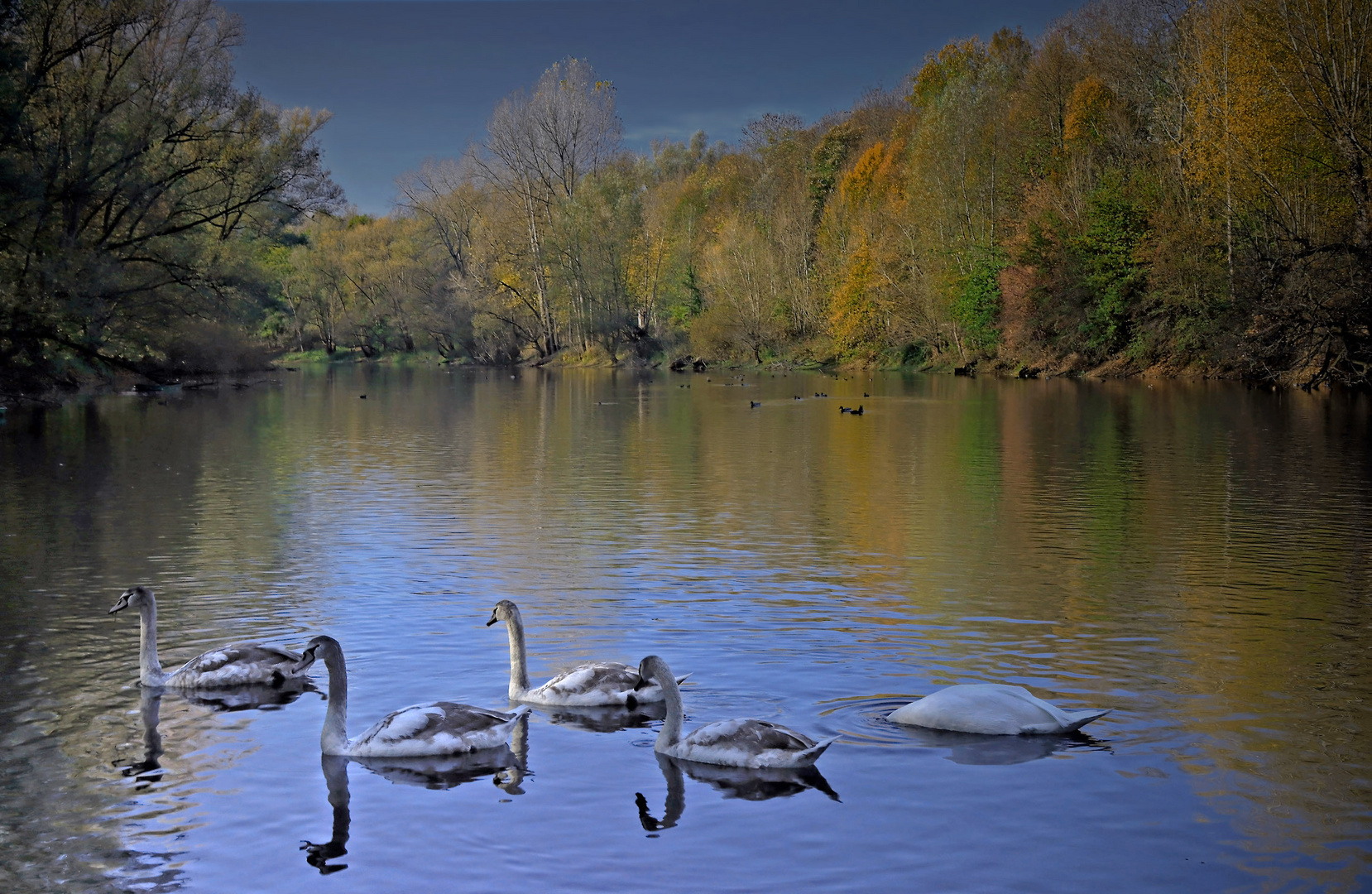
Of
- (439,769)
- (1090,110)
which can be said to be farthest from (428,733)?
(1090,110)

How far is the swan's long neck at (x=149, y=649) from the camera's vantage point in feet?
33.8

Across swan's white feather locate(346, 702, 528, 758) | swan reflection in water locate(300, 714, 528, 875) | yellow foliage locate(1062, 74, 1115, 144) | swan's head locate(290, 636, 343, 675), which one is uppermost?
yellow foliage locate(1062, 74, 1115, 144)

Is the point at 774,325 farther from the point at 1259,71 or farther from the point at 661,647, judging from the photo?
the point at 661,647

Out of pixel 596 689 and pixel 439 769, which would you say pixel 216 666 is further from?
pixel 596 689

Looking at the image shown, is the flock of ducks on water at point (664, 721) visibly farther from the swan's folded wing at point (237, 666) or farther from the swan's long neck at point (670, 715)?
the swan's folded wing at point (237, 666)

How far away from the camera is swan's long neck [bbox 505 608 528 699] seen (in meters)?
9.87

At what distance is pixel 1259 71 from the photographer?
44.8 m

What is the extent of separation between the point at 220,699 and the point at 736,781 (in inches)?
184

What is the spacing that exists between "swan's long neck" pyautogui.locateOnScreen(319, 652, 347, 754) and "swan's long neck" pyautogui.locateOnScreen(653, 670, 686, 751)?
7.35 feet

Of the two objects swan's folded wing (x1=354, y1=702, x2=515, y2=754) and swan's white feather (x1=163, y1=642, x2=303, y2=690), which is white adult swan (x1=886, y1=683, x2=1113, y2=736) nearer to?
swan's folded wing (x1=354, y1=702, x2=515, y2=754)

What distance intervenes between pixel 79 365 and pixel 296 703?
163 ft

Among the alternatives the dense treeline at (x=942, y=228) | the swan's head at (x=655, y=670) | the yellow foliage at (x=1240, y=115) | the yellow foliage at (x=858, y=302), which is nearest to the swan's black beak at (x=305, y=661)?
the swan's head at (x=655, y=670)

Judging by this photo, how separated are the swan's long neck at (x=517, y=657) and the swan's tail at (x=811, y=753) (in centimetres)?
265

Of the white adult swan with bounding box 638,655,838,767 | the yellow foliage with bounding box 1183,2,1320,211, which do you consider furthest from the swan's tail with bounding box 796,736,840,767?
→ the yellow foliage with bounding box 1183,2,1320,211
